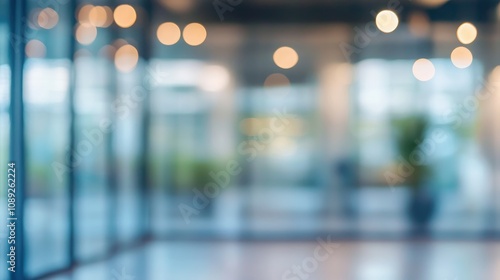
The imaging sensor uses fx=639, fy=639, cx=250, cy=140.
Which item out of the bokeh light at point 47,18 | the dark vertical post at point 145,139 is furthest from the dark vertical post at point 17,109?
the dark vertical post at point 145,139

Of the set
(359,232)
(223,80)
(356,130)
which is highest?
(223,80)

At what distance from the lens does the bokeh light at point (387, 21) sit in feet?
30.5

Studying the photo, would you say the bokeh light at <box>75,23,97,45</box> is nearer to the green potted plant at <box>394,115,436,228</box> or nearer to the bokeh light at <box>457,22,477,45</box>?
the green potted plant at <box>394,115,436,228</box>

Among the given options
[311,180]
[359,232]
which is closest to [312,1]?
[311,180]

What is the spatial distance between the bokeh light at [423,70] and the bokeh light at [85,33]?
4.74 metres

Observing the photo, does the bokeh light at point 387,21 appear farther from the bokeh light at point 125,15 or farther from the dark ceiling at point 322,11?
the bokeh light at point 125,15

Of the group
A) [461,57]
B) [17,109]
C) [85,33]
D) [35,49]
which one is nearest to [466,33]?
[461,57]

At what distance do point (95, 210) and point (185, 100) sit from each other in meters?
2.41

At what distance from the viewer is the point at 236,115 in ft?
30.6

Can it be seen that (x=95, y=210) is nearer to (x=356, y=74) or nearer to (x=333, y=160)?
(x=333, y=160)

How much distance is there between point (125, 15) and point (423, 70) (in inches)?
173

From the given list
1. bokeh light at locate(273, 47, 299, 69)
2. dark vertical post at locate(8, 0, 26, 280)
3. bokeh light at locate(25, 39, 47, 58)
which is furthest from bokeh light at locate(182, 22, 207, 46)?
dark vertical post at locate(8, 0, 26, 280)

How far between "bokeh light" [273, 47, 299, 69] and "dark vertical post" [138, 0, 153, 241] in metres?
1.85

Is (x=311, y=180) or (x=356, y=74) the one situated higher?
(x=356, y=74)
